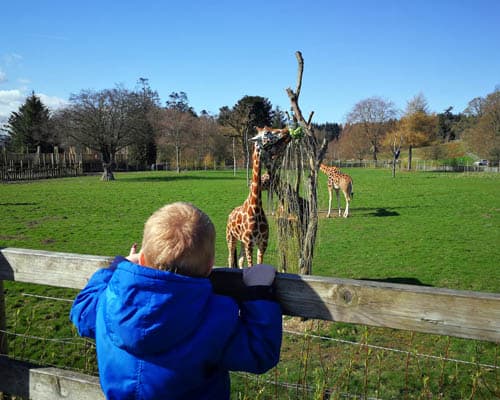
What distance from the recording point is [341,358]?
477 centimetres

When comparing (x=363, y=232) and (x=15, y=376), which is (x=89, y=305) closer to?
(x=15, y=376)

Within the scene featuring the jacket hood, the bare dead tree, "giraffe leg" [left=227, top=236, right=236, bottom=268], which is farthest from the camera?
"giraffe leg" [left=227, top=236, right=236, bottom=268]

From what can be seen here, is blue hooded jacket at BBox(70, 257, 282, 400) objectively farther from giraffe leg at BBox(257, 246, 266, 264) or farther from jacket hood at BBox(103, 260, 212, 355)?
giraffe leg at BBox(257, 246, 266, 264)

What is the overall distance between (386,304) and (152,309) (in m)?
1.08

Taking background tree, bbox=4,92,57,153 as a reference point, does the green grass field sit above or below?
below

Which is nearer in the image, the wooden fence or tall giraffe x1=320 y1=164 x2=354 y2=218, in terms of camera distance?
the wooden fence

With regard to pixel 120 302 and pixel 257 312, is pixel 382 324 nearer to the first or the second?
pixel 257 312

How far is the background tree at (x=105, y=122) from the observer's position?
119 feet

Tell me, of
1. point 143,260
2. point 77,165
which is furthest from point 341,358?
point 77,165

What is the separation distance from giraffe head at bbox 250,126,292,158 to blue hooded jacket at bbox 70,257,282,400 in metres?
4.47

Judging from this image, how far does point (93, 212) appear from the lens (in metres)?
16.4

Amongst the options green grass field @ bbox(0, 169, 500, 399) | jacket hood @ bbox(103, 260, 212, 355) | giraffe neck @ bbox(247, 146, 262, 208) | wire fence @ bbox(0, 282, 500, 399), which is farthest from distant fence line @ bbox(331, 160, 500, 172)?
jacket hood @ bbox(103, 260, 212, 355)

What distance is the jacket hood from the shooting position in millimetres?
1499

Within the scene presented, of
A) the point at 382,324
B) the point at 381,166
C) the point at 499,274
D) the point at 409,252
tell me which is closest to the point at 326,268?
the point at 409,252
